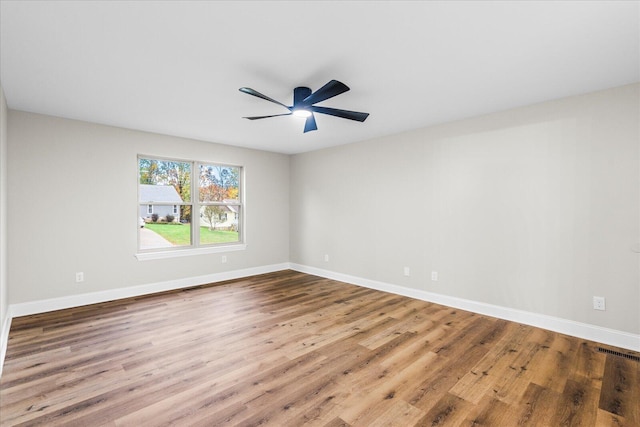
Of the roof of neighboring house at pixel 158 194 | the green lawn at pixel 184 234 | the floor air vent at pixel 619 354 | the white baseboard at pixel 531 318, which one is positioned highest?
the roof of neighboring house at pixel 158 194

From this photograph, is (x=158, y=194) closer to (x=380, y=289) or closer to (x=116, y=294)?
(x=116, y=294)

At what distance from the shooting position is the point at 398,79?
262 centimetres

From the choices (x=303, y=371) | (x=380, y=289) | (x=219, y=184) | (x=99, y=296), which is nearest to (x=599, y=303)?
(x=380, y=289)

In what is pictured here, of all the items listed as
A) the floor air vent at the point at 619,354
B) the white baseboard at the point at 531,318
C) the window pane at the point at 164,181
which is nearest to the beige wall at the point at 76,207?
the window pane at the point at 164,181

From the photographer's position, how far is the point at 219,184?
5.35 meters

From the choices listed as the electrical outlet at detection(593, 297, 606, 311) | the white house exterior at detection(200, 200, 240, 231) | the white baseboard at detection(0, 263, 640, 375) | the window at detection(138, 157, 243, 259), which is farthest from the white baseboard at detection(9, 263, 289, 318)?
the electrical outlet at detection(593, 297, 606, 311)

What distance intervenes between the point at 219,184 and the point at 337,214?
7.27ft

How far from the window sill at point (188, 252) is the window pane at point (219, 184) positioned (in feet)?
2.78

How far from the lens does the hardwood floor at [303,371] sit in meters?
1.84

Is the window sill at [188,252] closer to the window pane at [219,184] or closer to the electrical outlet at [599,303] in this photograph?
the window pane at [219,184]

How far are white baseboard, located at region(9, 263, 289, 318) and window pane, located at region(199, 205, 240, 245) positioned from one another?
622mm

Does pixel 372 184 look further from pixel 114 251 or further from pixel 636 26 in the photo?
pixel 114 251

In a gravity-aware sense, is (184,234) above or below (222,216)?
below

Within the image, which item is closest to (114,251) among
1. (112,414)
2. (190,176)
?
(190,176)
